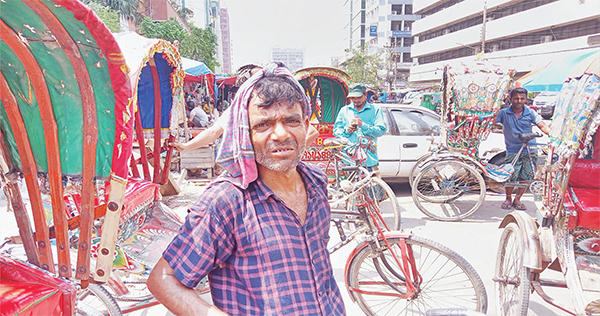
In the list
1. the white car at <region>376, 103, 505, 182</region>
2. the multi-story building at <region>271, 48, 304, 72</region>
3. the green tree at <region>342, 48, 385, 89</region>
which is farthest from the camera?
the multi-story building at <region>271, 48, 304, 72</region>

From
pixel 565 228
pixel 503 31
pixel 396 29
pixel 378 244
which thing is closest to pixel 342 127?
pixel 378 244

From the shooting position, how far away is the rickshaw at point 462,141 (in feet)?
15.9

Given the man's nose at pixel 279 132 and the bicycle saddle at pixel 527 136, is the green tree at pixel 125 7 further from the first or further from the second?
the man's nose at pixel 279 132

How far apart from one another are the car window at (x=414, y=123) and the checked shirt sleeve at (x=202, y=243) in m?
5.18

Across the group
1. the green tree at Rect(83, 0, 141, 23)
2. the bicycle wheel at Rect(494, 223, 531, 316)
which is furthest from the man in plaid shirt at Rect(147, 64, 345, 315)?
the green tree at Rect(83, 0, 141, 23)

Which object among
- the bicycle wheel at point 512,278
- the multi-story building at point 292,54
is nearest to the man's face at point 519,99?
the bicycle wheel at point 512,278

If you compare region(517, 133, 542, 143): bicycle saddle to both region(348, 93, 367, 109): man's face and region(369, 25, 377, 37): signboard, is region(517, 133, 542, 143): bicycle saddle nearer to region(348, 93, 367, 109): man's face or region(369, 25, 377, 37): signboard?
region(348, 93, 367, 109): man's face

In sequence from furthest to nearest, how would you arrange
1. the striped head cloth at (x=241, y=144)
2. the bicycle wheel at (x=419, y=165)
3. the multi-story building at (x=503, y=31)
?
the multi-story building at (x=503, y=31) < the bicycle wheel at (x=419, y=165) < the striped head cloth at (x=241, y=144)

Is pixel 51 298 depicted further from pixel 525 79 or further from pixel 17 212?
pixel 525 79

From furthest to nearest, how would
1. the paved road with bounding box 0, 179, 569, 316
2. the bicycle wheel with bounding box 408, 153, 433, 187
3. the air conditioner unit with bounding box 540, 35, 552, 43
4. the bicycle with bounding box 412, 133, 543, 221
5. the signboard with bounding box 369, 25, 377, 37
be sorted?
the signboard with bounding box 369, 25, 377, 37
the air conditioner unit with bounding box 540, 35, 552, 43
the bicycle wheel with bounding box 408, 153, 433, 187
the bicycle with bounding box 412, 133, 543, 221
the paved road with bounding box 0, 179, 569, 316

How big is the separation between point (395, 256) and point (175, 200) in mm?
4139

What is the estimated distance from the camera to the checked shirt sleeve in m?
1.08

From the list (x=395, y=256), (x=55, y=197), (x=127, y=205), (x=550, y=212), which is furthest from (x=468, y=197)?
(x=55, y=197)

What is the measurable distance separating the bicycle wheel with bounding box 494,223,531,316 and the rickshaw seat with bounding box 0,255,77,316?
93.1 inches
